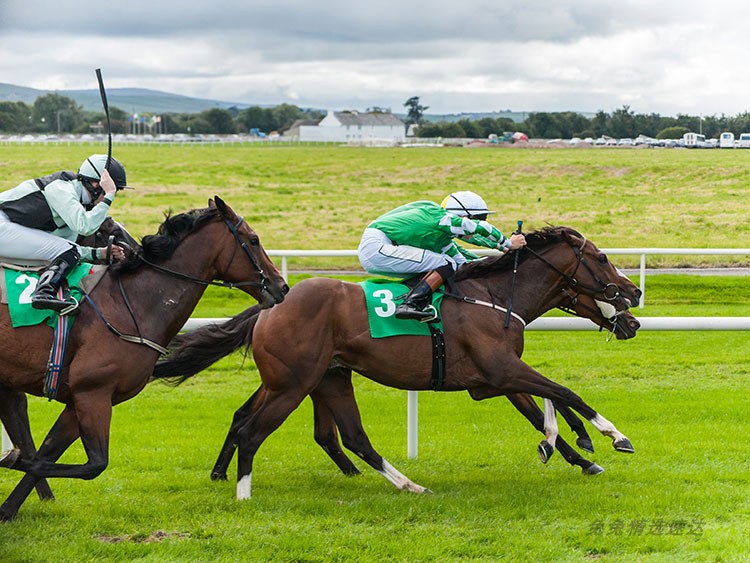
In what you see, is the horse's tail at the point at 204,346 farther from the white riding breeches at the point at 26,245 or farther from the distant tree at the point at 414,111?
the distant tree at the point at 414,111

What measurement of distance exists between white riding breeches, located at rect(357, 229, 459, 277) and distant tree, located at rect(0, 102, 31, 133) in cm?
9058

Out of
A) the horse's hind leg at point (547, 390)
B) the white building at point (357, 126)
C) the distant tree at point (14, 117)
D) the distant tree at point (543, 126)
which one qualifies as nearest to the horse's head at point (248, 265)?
the horse's hind leg at point (547, 390)

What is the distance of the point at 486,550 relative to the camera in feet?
13.8

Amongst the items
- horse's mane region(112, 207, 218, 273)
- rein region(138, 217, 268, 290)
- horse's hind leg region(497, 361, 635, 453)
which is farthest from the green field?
horse's mane region(112, 207, 218, 273)

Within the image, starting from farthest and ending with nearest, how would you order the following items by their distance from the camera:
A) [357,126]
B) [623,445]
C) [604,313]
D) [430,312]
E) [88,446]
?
[357,126]
[604,313]
[430,312]
[623,445]
[88,446]

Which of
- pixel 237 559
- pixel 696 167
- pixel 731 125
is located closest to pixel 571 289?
pixel 237 559

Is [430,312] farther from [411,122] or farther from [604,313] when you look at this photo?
[411,122]

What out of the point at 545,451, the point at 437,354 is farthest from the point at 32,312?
the point at 545,451

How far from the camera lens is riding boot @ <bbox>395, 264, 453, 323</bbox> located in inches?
201

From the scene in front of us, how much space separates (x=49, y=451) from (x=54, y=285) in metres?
0.82

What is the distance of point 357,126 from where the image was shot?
11838 centimetres

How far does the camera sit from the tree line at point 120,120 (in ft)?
313

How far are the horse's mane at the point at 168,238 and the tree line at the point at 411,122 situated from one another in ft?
21.8

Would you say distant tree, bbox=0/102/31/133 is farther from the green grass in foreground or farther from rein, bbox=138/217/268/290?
rein, bbox=138/217/268/290
